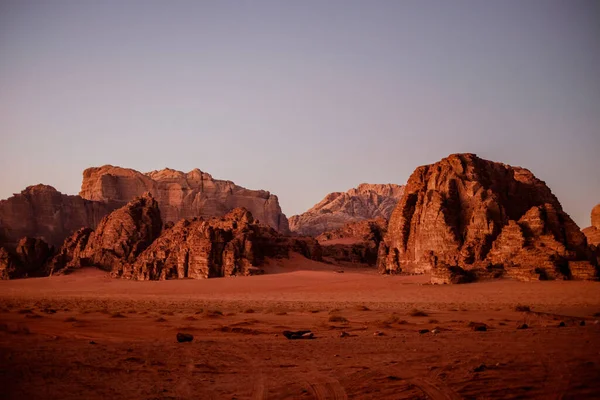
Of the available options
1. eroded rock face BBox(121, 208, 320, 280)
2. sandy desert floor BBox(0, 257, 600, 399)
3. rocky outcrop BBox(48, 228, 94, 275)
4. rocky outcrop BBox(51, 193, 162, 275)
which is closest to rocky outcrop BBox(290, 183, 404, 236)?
rocky outcrop BBox(51, 193, 162, 275)

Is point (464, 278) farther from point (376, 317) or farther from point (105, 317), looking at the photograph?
point (105, 317)

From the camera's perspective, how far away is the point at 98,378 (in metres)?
8.23

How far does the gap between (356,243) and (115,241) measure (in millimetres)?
29835

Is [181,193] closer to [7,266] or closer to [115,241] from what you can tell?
[115,241]

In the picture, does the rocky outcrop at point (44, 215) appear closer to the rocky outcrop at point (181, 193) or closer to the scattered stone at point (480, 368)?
the rocky outcrop at point (181, 193)

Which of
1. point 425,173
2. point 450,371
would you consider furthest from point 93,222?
point 450,371

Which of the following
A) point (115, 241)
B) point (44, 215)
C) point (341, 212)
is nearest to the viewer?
point (115, 241)

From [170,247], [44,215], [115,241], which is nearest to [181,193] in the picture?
[44,215]

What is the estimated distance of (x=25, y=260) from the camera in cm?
4862

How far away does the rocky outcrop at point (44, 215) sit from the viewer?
2547 inches

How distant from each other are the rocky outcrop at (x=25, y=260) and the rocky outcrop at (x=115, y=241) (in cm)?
172

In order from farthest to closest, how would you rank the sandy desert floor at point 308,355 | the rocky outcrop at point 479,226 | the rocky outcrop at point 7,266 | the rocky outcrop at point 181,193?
the rocky outcrop at point 181,193 → the rocky outcrop at point 7,266 → the rocky outcrop at point 479,226 → the sandy desert floor at point 308,355

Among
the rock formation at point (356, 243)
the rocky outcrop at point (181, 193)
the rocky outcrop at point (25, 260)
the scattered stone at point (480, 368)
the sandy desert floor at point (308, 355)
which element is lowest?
the sandy desert floor at point (308, 355)

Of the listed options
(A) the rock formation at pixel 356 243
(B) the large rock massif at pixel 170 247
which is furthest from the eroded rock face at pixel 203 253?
(A) the rock formation at pixel 356 243
